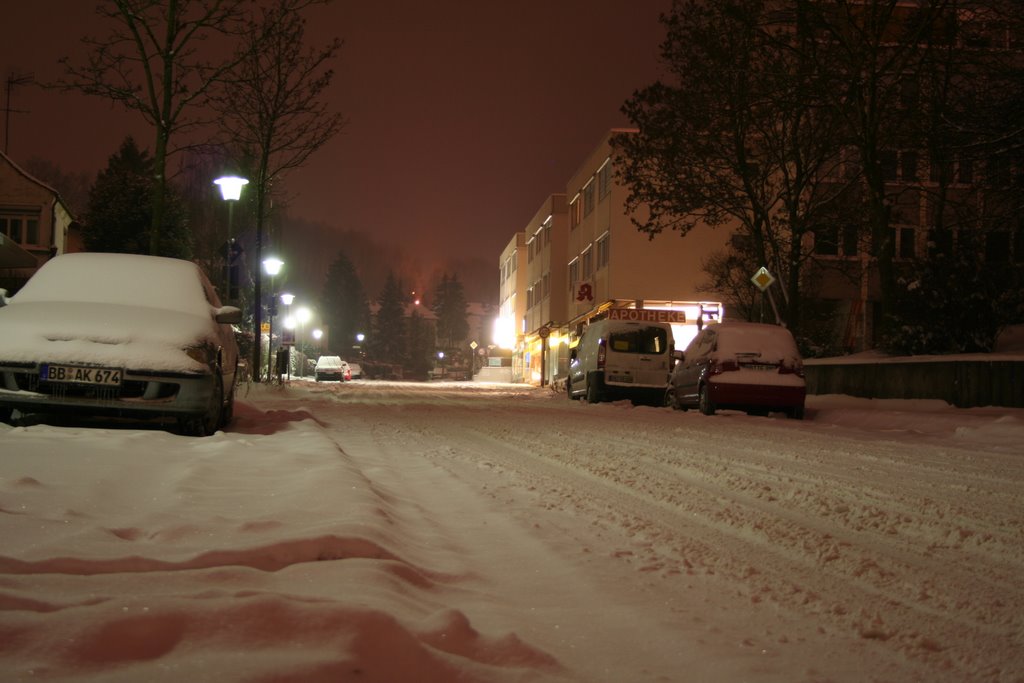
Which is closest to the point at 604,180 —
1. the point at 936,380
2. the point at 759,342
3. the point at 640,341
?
the point at 640,341

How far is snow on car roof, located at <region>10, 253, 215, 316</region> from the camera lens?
371 inches

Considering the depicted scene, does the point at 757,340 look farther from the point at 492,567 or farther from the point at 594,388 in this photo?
the point at 492,567

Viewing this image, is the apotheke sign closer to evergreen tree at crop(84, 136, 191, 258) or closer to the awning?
evergreen tree at crop(84, 136, 191, 258)

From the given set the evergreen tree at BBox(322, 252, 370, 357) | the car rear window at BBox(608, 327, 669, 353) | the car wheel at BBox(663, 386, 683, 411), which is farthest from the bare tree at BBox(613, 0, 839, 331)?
the evergreen tree at BBox(322, 252, 370, 357)

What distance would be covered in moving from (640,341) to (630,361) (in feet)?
2.01

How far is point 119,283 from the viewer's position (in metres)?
9.70

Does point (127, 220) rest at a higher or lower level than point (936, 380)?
higher

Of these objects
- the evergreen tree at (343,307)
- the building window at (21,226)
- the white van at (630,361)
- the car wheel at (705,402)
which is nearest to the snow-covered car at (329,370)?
the building window at (21,226)

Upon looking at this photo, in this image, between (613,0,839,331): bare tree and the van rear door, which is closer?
the van rear door

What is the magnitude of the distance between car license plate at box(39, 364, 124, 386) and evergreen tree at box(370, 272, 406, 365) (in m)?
118

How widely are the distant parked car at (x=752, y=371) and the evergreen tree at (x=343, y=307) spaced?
380 ft

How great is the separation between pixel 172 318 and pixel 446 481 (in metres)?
3.51

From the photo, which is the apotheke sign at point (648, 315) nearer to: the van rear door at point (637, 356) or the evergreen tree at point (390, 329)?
the van rear door at point (637, 356)

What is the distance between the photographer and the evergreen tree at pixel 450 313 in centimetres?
15012
